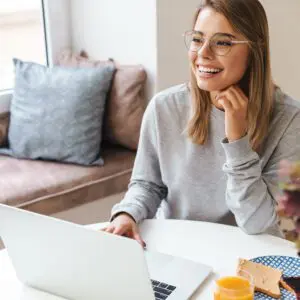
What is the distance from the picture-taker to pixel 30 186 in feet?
8.16

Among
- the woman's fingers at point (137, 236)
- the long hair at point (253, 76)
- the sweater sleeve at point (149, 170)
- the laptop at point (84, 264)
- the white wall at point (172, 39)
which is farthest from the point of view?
the white wall at point (172, 39)

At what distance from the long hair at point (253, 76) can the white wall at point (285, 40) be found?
1.35 m

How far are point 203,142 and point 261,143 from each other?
16 centimetres

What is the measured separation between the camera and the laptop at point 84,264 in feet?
3.74

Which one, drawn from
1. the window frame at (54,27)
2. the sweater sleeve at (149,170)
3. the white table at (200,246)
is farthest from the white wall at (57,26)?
the white table at (200,246)

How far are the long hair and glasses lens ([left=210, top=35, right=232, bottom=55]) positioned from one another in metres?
0.04

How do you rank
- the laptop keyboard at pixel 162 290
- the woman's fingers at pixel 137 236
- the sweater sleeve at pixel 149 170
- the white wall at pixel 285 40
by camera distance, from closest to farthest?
the laptop keyboard at pixel 162 290
the woman's fingers at pixel 137 236
the sweater sleeve at pixel 149 170
the white wall at pixel 285 40

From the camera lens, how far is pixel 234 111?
1.63 m

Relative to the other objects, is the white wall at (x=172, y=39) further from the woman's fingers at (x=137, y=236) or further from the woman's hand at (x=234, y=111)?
the woman's fingers at (x=137, y=236)

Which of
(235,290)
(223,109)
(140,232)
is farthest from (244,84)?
(235,290)

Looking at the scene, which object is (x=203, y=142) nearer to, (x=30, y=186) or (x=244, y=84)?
(x=244, y=84)

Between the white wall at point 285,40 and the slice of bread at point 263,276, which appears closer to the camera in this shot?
the slice of bread at point 263,276

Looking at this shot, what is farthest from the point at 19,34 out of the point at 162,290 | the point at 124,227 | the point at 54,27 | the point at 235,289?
the point at 235,289

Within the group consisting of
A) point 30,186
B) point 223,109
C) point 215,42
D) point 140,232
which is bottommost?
point 30,186
